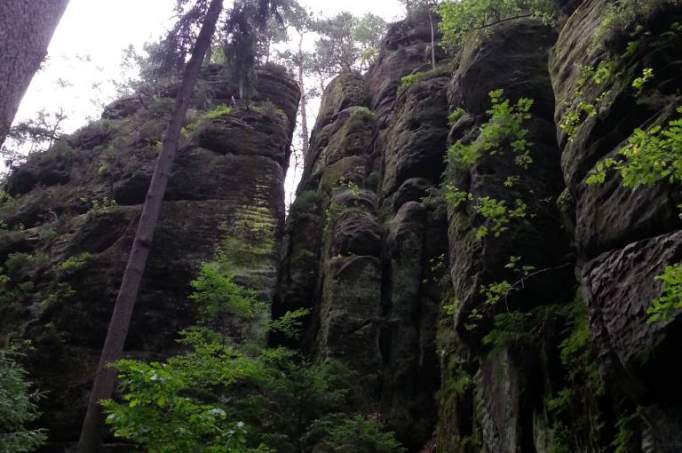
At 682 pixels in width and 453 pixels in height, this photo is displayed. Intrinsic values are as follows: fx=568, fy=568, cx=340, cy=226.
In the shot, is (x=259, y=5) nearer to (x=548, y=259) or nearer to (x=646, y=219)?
(x=548, y=259)

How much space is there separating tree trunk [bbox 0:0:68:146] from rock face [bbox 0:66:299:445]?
28.7ft

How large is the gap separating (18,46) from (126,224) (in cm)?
1045

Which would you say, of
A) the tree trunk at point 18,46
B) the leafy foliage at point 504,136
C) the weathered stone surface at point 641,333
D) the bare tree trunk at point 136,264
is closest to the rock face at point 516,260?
the weathered stone surface at point 641,333

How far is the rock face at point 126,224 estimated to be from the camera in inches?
458

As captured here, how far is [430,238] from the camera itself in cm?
1270

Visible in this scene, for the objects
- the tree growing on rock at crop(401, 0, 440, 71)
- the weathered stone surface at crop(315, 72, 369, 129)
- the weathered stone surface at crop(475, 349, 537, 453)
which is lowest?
the weathered stone surface at crop(475, 349, 537, 453)

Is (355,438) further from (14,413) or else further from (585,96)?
(585,96)

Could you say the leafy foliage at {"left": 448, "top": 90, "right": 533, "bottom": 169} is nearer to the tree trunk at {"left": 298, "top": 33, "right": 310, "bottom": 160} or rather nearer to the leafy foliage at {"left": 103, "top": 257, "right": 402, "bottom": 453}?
the leafy foliage at {"left": 103, "top": 257, "right": 402, "bottom": 453}

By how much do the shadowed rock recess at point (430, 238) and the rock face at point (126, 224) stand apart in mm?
52

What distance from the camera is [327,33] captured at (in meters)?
29.1

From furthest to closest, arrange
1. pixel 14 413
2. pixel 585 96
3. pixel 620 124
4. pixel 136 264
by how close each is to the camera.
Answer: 1. pixel 136 264
2. pixel 14 413
3. pixel 585 96
4. pixel 620 124

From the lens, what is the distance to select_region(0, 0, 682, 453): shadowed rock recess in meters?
6.05

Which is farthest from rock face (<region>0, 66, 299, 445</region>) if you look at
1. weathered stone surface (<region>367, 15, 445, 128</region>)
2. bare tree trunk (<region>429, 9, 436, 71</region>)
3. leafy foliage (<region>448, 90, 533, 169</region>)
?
leafy foliage (<region>448, 90, 533, 169</region>)

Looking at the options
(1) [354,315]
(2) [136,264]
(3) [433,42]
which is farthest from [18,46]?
(3) [433,42]
